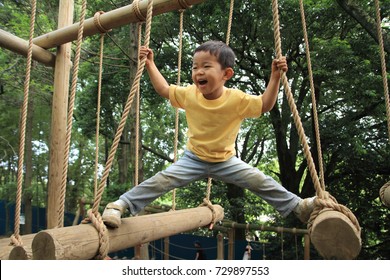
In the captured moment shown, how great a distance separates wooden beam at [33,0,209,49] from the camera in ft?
6.23

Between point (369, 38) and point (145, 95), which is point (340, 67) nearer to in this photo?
point (369, 38)

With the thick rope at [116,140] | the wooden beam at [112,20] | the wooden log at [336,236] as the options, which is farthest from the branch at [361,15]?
the wooden log at [336,236]

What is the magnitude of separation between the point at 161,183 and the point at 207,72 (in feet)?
1.44

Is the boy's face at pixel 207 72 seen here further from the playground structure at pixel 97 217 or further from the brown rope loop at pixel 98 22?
the brown rope loop at pixel 98 22

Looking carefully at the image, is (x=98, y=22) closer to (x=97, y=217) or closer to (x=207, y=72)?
(x=207, y=72)

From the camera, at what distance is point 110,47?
652cm

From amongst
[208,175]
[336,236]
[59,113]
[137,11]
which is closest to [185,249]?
[59,113]

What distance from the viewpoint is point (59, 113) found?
7.41ft

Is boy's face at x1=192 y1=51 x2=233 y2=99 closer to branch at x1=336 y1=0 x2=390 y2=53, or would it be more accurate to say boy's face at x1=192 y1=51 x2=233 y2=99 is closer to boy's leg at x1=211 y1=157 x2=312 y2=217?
boy's leg at x1=211 y1=157 x2=312 y2=217

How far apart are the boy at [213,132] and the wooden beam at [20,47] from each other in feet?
3.66

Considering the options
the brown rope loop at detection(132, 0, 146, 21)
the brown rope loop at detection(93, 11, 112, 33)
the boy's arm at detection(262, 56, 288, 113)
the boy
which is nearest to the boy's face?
the boy

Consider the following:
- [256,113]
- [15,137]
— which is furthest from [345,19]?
[15,137]

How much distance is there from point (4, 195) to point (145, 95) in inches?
262

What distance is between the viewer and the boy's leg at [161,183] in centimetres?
128
